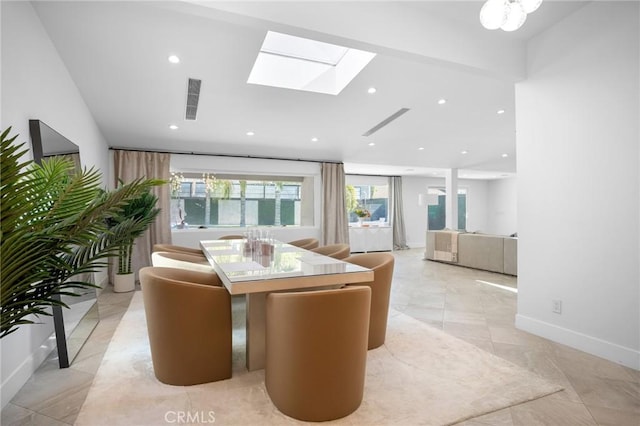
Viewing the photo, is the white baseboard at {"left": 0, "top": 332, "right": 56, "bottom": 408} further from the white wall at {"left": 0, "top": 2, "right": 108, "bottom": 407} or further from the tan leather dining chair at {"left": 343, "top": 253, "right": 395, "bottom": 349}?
the tan leather dining chair at {"left": 343, "top": 253, "right": 395, "bottom": 349}

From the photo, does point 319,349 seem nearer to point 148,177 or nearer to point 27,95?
point 27,95

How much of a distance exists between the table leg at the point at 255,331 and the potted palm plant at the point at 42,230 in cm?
105

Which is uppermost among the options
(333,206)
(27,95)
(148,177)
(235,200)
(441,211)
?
(27,95)

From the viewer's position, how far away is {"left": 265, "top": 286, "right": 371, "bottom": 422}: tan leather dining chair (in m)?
1.59

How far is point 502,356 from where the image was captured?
2.42 meters

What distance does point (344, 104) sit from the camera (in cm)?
449

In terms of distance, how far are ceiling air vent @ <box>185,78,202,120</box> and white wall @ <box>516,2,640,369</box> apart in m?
3.33

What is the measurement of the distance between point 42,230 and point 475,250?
6441mm

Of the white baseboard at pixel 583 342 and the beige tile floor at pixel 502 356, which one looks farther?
the white baseboard at pixel 583 342

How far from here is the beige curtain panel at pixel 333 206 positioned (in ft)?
23.4

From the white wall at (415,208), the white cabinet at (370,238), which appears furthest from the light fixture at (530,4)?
the white wall at (415,208)

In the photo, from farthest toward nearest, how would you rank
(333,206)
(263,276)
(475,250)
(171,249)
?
(333,206) < (475,250) < (171,249) < (263,276)

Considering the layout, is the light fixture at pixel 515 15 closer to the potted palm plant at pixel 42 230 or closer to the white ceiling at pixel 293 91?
the white ceiling at pixel 293 91

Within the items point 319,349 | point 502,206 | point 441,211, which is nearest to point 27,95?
point 319,349
